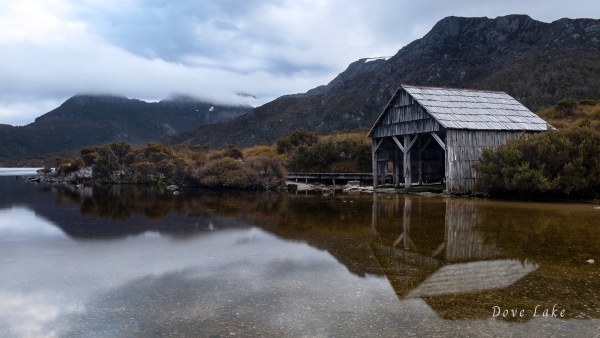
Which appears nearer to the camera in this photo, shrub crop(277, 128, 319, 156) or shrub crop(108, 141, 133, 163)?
shrub crop(277, 128, 319, 156)

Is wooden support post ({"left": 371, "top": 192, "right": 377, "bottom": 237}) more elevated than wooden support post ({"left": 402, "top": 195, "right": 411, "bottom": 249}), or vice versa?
wooden support post ({"left": 371, "top": 192, "right": 377, "bottom": 237})

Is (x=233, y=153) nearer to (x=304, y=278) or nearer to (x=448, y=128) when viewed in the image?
(x=448, y=128)

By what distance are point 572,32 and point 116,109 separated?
453 feet

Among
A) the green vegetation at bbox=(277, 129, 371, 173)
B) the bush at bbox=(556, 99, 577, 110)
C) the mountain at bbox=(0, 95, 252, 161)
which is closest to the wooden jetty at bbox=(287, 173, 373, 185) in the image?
the green vegetation at bbox=(277, 129, 371, 173)

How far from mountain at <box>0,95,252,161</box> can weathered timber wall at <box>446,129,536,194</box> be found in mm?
111817

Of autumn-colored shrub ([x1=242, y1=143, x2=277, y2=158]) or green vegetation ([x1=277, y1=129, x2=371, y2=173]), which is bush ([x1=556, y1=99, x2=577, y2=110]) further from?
autumn-colored shrub ([x1=242, y1=143, x2=277, y2=158])

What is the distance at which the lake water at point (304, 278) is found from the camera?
5488 mm

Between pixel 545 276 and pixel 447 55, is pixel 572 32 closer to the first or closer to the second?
pixel 447 55

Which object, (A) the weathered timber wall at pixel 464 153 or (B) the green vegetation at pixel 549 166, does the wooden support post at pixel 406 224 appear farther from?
(B) the green vegetation at pixel 549 166

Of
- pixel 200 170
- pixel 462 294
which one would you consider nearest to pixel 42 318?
pixel 462 294

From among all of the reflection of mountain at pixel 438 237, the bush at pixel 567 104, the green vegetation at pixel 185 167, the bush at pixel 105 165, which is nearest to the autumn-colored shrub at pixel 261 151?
the green vegetation at pixel 185 167

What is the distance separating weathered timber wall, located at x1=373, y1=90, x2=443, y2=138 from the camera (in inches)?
992

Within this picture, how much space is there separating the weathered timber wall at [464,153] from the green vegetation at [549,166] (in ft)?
3.97

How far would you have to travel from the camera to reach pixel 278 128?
3406 inches
